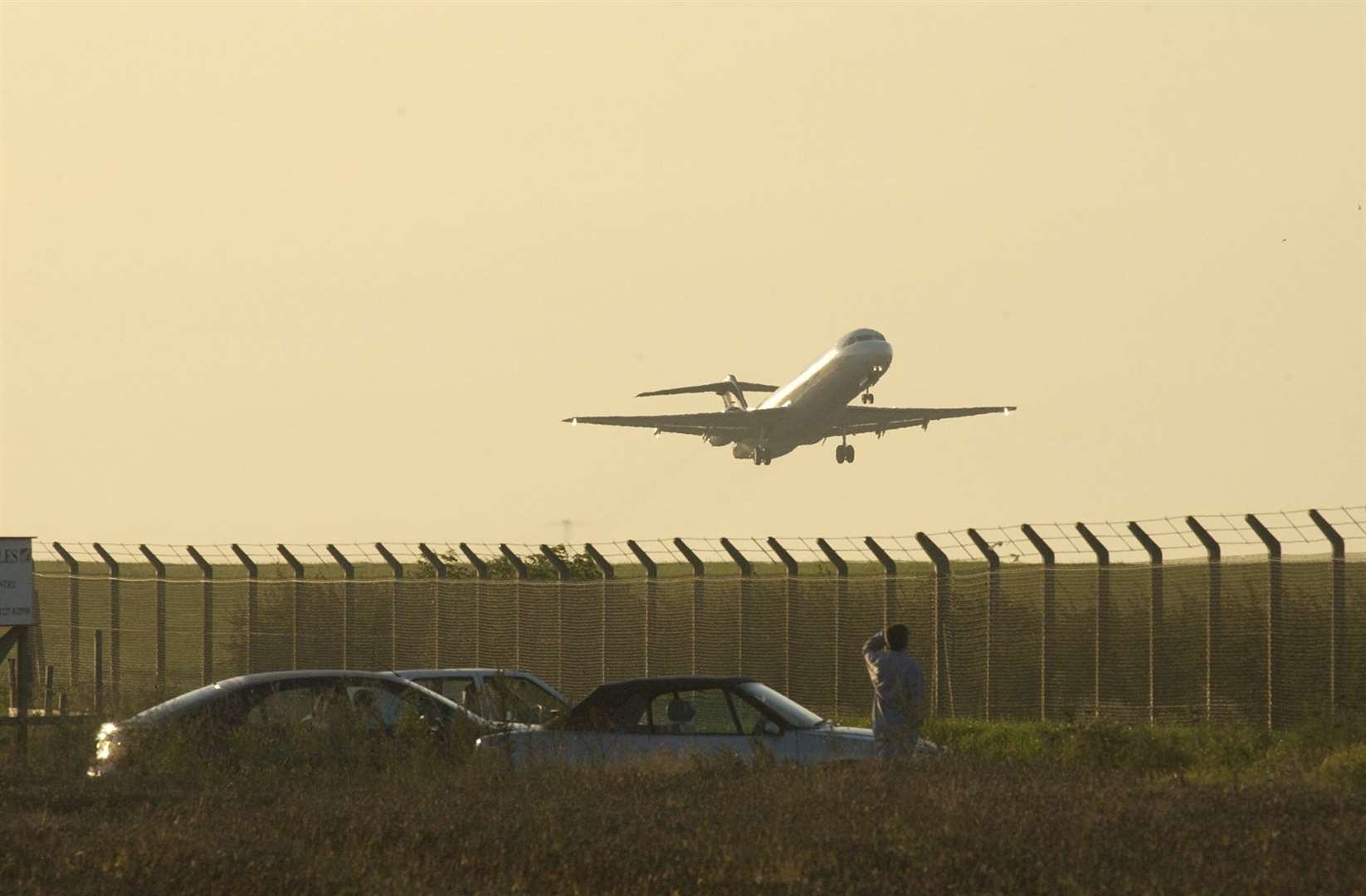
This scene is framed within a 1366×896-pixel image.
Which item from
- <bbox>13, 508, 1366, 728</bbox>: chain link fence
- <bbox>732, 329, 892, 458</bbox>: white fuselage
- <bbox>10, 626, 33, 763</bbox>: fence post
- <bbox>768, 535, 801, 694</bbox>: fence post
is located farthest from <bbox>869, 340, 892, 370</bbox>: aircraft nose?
<bbox>10, 626, 33, 763</bbox>: fence post

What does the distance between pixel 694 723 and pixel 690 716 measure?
0.34 ft

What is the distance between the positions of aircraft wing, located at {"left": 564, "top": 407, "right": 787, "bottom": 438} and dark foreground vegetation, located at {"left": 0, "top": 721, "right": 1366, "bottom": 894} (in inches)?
2031

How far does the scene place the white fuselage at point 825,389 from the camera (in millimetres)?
63406

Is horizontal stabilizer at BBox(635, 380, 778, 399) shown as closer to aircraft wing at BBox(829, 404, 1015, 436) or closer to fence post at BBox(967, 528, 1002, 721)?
aircraft wing at BBox(829, 404, 1015, 436)

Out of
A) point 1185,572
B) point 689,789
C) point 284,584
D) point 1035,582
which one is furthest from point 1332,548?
Result: point 284,584

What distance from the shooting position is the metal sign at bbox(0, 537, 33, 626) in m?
20.5

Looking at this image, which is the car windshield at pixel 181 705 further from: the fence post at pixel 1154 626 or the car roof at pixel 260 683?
the fence post at pixel 1154 626

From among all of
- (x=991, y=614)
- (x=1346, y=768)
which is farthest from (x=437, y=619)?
(x=1346, y=768)

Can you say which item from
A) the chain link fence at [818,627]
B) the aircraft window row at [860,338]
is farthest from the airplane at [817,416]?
the chain link fence at [818,627]

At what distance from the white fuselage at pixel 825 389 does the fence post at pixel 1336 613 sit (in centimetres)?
4242

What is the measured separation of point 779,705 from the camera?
681 inches

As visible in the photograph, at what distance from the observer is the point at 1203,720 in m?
21.5

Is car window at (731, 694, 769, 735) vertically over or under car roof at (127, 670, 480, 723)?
under

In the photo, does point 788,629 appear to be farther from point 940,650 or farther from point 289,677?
point 289,677
